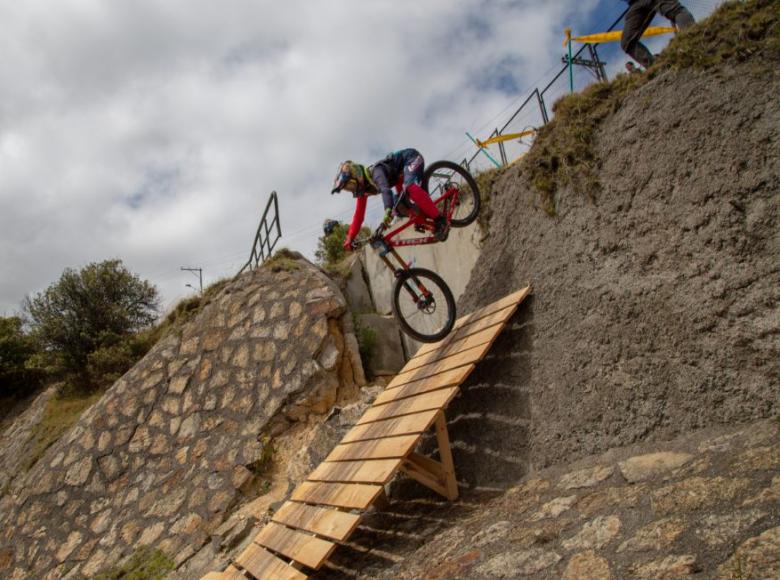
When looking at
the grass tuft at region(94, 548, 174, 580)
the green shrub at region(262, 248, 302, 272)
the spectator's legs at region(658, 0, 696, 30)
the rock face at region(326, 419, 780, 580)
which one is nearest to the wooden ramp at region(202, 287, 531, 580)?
the rock face at region(326, 419, 780, 580)

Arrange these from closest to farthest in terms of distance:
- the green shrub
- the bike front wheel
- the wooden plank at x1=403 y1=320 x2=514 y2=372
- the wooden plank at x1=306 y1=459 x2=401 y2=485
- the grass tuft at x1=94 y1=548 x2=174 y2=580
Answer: the wooden plank at x1=306 y1=459 x2=401 y2=485 → the wooden plank at x1=403 y1=320 x2=514 y2=372 → the bike front wheel → the grass tuft at x1=94 y1=548 x2=174 y2=580 → the green shrub

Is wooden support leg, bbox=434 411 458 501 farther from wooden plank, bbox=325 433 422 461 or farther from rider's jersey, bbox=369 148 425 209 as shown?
rider's jersey, bbox=369 148 425 209

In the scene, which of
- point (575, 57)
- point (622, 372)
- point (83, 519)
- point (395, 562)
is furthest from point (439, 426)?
point (575, 57)

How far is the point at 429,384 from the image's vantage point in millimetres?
4105

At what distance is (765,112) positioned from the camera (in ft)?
10.0

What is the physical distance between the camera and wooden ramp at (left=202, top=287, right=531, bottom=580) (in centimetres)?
336

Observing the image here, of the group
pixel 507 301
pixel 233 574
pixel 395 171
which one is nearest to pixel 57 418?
pixel 233 574

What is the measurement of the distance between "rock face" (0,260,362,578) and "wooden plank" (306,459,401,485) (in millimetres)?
2393

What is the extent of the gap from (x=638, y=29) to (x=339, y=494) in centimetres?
486

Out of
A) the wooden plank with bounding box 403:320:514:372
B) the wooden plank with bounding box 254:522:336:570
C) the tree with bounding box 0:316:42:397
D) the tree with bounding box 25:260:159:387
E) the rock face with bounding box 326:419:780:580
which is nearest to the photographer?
the rock face with bounding box 326:419:780:580

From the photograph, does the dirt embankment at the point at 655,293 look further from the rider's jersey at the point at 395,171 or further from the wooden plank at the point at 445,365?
the rider's jersey at the point at 395,171

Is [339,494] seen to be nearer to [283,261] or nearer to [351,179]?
[351,179]

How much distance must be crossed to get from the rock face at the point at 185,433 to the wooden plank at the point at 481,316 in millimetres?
2554

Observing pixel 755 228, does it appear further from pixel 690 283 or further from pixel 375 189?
pixel 375 189
